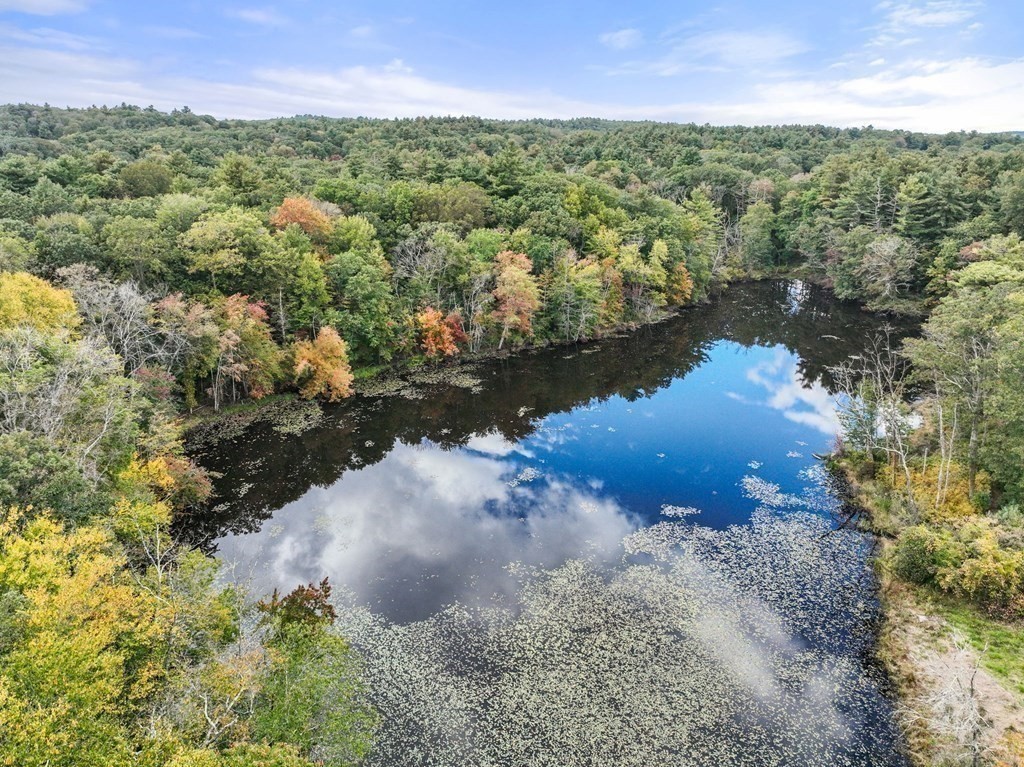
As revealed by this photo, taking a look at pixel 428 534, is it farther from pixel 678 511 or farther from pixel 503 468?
pixel 678 511

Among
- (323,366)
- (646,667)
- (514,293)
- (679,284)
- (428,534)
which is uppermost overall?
(514,293)

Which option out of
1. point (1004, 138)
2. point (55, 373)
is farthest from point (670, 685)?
point (1004, 138)

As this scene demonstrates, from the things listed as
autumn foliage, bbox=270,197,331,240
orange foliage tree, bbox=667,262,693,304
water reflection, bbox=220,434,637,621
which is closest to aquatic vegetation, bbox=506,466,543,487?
water reflection, bbox=220,434,637,621

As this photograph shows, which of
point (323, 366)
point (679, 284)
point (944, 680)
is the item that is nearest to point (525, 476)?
point (323, 366)

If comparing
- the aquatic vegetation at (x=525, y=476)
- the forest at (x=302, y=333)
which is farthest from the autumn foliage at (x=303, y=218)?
the aquatic vegetation at (x=525, y=476)

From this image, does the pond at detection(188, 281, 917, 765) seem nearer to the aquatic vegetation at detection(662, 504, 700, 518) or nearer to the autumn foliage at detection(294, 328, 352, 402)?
the aquatic vegetation at detection(662, 504, 700, 518)
